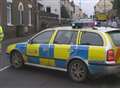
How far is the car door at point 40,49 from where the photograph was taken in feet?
40.3

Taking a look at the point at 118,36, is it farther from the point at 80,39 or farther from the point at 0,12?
the point at 0,12

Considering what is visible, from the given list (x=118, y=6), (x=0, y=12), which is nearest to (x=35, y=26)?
(x=0, y=12)

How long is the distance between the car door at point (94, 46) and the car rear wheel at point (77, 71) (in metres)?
0.35

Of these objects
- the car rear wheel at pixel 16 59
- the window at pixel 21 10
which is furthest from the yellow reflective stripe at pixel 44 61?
the window at pixel 21 10

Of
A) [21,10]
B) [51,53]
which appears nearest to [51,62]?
[51,53]

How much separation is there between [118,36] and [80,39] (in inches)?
41.9

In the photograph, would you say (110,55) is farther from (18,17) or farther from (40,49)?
(18,17)

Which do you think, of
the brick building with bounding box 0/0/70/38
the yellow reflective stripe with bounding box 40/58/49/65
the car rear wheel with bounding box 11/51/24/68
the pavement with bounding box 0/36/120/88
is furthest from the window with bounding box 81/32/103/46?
the brick building with bounding box 0/0/70/38

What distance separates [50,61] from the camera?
12.1m

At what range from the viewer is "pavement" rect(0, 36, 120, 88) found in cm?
1095

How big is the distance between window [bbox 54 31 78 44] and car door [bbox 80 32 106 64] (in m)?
0.30

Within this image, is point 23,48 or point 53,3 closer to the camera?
point 23,48

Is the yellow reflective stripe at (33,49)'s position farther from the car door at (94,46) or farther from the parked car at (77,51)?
the car door at (94,46)

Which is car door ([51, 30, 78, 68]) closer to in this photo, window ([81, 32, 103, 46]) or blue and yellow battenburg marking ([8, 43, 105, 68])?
blue and yellow battenburg marking ([8, 43, 105, 68])
